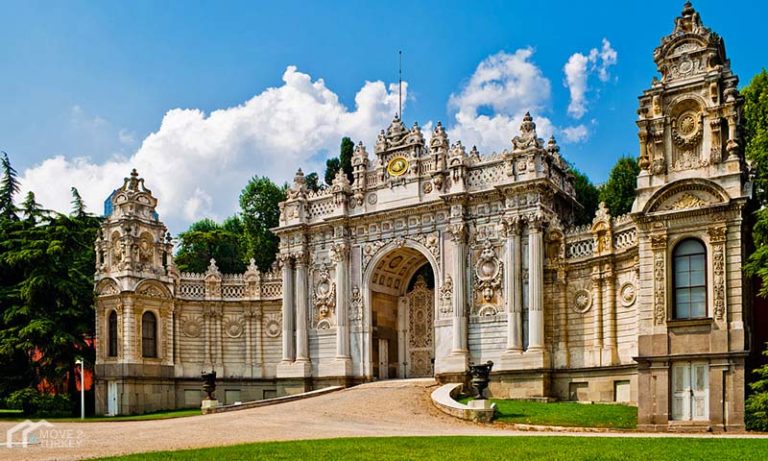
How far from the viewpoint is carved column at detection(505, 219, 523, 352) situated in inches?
1373

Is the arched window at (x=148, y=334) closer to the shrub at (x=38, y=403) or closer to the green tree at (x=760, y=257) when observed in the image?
the shrub at (x=38, y=403)

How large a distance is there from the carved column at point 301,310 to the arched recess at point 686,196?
62.7ft

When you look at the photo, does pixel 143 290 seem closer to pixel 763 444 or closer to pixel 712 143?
pixel 712 143

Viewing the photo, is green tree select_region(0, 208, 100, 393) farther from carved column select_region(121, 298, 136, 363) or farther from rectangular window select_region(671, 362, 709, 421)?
rectangular window select_region(671, 362, 709, 421)

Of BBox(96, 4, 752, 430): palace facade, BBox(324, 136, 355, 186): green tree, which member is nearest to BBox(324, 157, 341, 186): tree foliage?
BBox(324, 136, 355, 186): green tree

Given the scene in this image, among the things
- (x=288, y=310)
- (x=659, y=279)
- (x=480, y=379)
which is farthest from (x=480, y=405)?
(x=288, y=310)

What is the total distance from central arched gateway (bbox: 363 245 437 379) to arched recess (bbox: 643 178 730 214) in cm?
1528

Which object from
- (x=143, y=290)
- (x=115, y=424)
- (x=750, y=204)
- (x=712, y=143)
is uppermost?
(x=712, y=143)

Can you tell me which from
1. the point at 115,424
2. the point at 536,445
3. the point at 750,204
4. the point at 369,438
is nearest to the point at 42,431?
the point at 115,424

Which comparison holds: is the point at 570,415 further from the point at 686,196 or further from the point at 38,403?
the point at 38,403

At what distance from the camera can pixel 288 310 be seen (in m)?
41.7

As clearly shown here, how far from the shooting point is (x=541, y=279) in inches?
1364

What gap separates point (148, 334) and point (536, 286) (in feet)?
59.4

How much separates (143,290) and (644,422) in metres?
24.2
